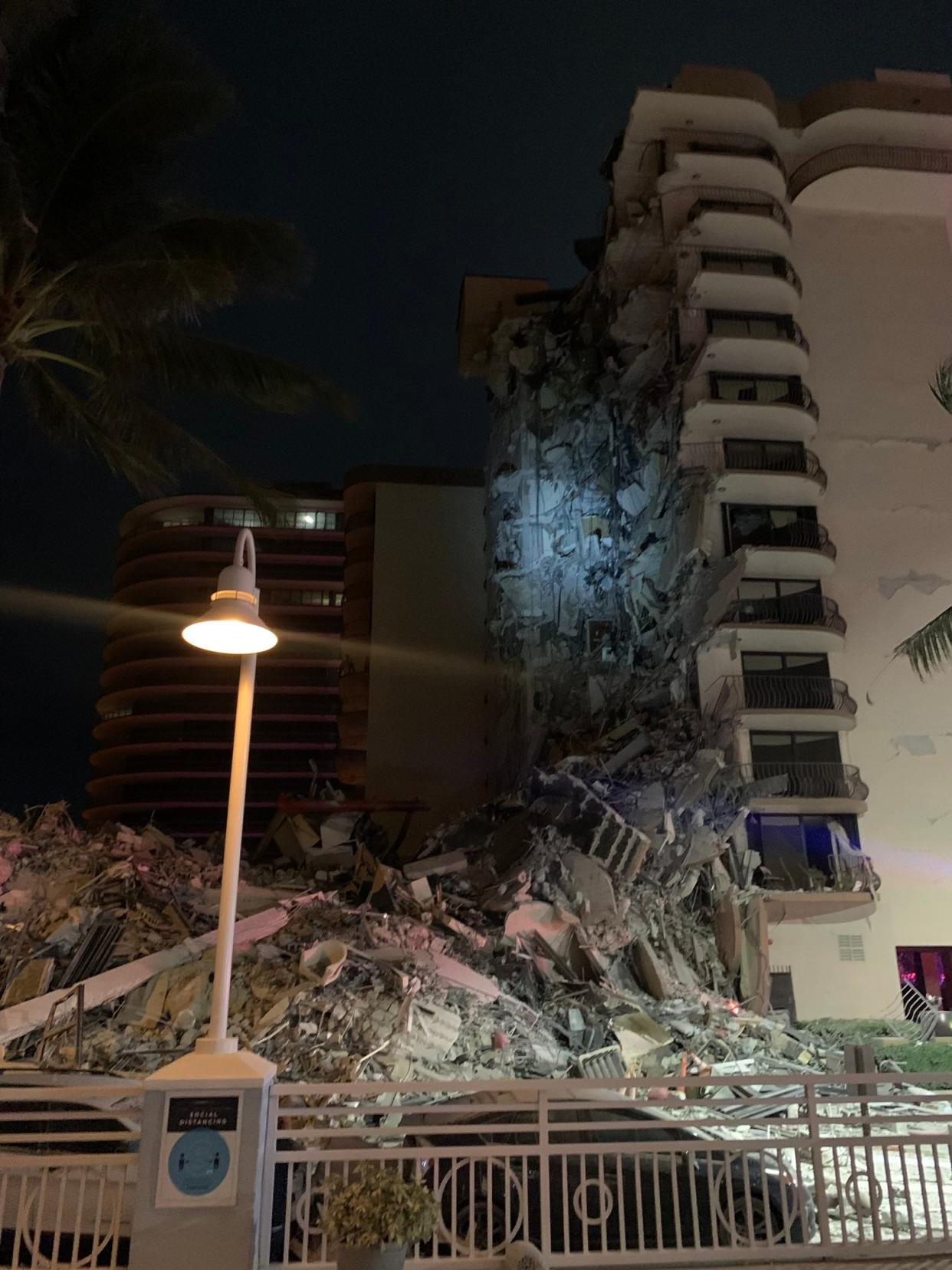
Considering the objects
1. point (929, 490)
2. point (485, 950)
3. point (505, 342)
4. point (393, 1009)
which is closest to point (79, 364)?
point (393, 1009)

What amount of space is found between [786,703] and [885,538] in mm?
5722

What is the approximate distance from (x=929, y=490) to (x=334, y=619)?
40.0m

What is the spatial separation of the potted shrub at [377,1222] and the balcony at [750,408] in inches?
834

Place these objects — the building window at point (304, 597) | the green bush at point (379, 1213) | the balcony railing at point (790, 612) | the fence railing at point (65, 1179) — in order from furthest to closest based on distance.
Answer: the building window at point (304, 597) → the balcony railing at point (790, 612) → the fence railing at point (65, 1179) → the green bush at point (379, 1213)

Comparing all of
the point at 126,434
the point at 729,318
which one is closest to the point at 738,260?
the point at 729,318

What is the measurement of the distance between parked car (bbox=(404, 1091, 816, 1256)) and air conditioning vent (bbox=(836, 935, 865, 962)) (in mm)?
14592

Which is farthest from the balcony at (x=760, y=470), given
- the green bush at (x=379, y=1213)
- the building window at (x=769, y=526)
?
the green bush at (x=379, y=1213)

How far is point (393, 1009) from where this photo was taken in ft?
37.4

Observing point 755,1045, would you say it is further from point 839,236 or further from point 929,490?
point 839,236

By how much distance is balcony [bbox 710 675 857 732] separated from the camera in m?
21.3

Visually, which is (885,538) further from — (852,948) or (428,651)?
(428,651)

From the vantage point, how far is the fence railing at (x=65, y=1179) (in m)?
4.95

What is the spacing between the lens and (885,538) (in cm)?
2361

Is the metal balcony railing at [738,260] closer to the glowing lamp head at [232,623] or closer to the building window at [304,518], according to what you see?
the glowing lamp head at [232,623]
